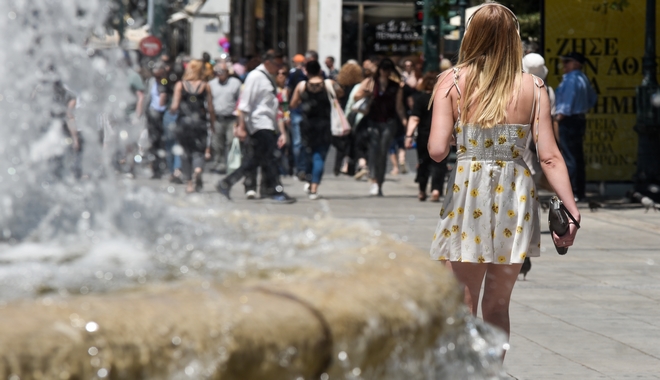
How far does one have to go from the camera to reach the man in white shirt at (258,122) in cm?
1387

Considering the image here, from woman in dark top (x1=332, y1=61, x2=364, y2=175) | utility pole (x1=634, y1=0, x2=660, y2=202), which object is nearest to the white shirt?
woman in dark top (x1=332, y1=61, x2=364, y2=175)

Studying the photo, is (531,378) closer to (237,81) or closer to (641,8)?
(641,8)

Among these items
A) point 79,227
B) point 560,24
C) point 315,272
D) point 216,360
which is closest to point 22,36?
point 79,227

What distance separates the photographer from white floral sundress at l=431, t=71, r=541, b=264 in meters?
4.54

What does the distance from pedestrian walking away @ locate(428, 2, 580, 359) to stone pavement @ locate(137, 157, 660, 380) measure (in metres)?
0.93

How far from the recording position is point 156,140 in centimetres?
1805

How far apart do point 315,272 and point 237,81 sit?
14.7m

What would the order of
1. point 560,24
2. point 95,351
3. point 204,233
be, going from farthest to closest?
point 560,24 → point 204,233 → point 95,351

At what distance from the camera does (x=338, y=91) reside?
17516 millimetres

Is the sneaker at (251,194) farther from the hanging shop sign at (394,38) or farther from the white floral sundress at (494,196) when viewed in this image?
the hanging shop sign at (394,38)

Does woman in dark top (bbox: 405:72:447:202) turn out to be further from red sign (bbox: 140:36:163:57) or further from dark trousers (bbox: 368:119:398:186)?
red sign (bbox: 140:36:163:57)

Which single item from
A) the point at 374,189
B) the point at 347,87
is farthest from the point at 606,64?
the point at 347,87

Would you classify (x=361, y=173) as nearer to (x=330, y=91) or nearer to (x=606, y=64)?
(x=330, y=91)

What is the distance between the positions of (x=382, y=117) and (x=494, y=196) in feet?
34.3
